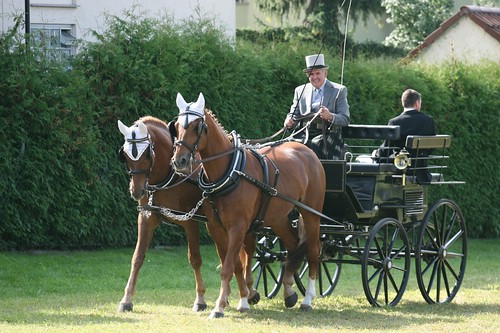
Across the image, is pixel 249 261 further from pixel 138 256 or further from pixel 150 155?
pixel 150 155

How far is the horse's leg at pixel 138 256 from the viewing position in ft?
35.2

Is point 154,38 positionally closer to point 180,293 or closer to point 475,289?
point 180,293

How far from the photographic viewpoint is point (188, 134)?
9930 mm

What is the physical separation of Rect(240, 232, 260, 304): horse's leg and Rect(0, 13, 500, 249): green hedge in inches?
151

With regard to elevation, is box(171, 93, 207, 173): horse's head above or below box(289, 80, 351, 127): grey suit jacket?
below

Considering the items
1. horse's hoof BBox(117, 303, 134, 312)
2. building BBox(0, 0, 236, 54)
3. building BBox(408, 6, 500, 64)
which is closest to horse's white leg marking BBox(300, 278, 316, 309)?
horse's hoof BBox(117, 303, 134, 312)

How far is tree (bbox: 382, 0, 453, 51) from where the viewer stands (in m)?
34.1

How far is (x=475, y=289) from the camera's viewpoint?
13883 mm

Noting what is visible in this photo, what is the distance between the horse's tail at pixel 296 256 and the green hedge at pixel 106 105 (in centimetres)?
429

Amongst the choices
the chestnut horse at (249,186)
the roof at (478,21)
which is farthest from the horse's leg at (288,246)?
the roof at (478,21)

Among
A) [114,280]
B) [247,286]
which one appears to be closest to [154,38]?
[114,280]

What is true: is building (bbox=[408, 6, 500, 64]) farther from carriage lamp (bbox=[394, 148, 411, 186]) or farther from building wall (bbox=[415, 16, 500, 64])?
carriage lamp (bbox=[394, 148, 411, 186])

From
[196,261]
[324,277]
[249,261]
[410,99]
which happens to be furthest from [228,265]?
[324,277]

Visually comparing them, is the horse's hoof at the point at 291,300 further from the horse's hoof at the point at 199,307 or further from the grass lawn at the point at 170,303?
the horse's hoof at the point at 199,307
